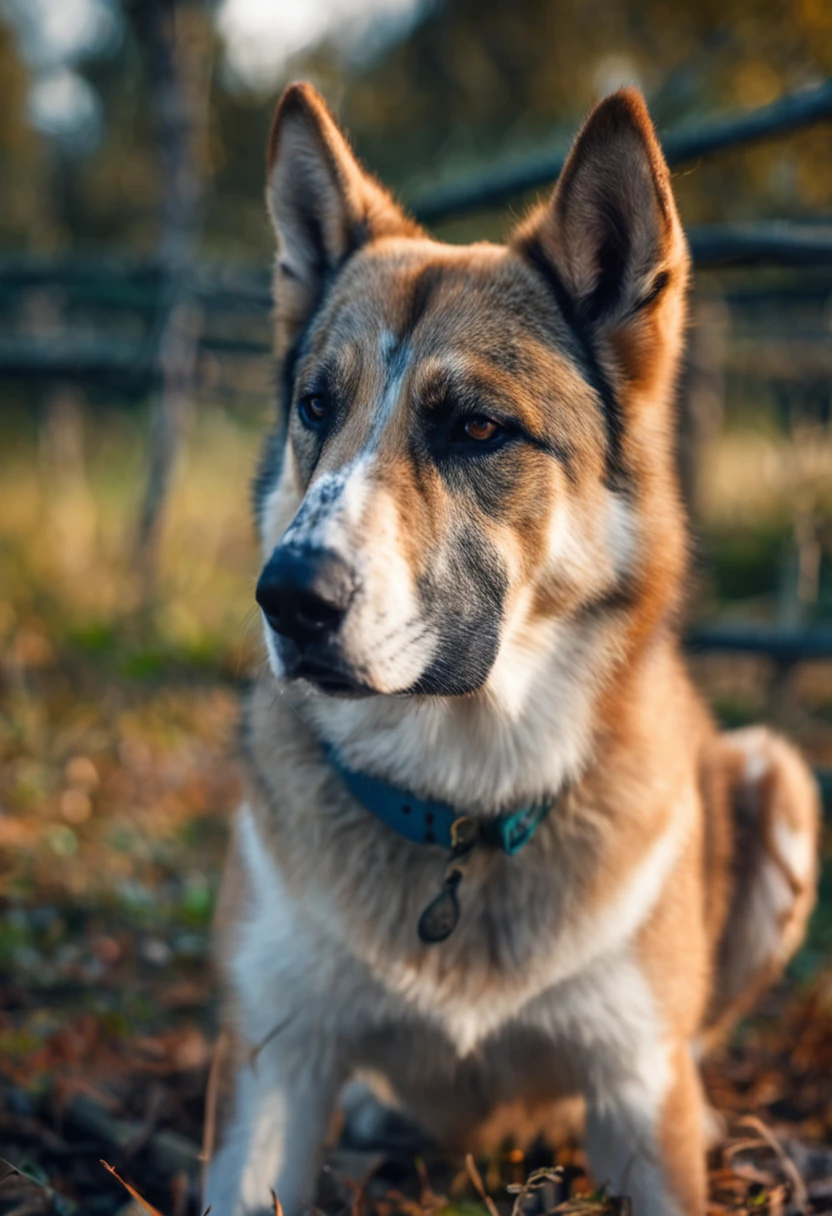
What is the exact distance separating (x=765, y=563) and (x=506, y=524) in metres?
5.83

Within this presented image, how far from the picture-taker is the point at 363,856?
2189mm

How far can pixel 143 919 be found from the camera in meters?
3.50

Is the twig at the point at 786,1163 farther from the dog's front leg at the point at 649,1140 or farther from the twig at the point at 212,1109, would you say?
the twig at the point at 212,1109

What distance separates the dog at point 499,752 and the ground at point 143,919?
0.79 feet

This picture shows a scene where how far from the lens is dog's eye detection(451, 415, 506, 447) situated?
→ 6.80ft

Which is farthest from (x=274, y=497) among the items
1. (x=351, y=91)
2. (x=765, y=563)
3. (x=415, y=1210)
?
(x=351, y=91)

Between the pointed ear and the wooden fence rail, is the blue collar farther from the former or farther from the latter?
the wooden fence rail

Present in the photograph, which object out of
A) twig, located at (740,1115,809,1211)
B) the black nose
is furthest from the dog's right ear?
twig, located at (740,1115,809,1211)

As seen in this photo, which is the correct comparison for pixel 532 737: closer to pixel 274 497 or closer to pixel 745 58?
pixel 274 497

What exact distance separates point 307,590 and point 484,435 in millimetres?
591

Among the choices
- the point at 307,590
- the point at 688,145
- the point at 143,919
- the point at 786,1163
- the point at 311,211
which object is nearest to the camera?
the point at 307,590

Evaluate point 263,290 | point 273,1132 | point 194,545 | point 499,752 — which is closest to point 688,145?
point 499,752

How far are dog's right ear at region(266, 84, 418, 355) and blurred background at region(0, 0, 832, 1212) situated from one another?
314 millimetres

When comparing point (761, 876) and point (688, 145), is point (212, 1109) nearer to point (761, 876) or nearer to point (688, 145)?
point (761, 876)
